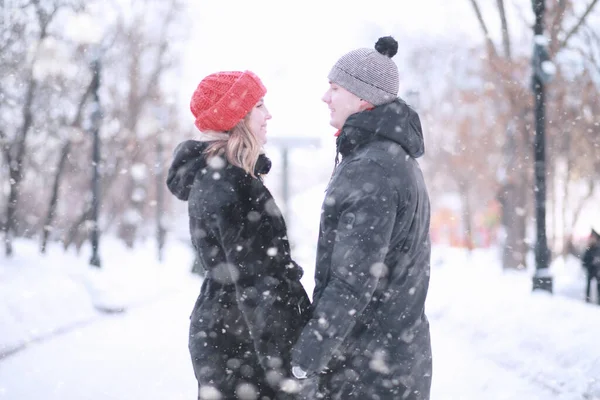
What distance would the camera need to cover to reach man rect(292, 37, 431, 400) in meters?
2.67

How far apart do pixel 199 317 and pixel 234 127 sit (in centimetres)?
91

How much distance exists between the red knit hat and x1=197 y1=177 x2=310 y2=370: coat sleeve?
1.34ft

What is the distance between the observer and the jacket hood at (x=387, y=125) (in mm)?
2889

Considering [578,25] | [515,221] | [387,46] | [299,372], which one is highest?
[578,25]

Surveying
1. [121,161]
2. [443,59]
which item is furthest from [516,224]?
[121,161]

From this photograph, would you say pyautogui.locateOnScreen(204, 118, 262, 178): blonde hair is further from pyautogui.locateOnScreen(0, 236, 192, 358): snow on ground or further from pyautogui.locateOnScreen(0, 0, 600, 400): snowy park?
pyautogui.locateOnScreen(0, 236, 192, 358): snow on ground

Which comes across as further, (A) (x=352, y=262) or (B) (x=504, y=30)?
(B) (x=504, y=30)

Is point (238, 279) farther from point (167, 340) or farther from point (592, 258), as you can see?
point (592, 258)

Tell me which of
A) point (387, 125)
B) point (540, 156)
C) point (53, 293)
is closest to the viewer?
point (387, 125)

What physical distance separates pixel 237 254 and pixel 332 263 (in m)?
0.47

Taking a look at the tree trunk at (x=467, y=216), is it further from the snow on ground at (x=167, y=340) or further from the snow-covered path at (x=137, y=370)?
the snow-covered path at (x=137, y=370)

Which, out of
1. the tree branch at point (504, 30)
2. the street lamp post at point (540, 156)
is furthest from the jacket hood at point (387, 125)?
the tree branch at point (504, 30)

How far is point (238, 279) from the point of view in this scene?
2973 mm

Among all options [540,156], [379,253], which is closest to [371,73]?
[379,253]
